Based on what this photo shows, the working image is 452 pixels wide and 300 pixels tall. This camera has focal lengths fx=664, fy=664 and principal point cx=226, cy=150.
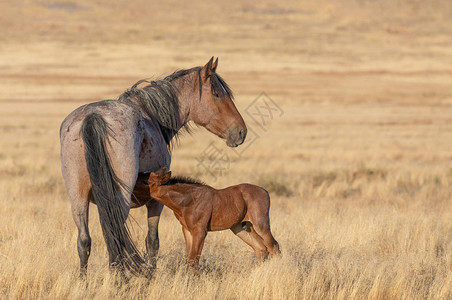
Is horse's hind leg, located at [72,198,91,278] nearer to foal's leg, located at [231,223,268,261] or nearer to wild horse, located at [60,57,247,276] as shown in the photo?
wild horse, located at [60,57,247,276]

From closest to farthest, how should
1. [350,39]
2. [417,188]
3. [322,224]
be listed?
[322,224] < [417,188] < [350,39]

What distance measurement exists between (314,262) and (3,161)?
11139 mm

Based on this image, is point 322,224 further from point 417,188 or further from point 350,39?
point 350,39

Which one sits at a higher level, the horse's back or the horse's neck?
the horse's back

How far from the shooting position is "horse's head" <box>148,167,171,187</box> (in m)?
5.27

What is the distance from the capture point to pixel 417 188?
13.1m

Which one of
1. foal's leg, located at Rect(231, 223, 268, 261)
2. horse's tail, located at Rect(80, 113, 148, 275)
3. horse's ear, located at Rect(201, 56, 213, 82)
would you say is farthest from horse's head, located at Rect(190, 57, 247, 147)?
horse's tail, located at Rect(80, 113, 148, 275)

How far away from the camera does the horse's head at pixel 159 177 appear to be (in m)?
5.27

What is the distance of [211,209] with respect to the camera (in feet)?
18.5

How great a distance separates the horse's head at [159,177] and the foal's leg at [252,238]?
105 cm

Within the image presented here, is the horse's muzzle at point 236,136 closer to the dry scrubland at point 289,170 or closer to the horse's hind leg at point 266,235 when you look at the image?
the horse's hind leg at point 266,235

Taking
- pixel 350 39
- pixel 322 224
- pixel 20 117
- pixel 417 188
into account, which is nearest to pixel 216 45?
pixel 350 39

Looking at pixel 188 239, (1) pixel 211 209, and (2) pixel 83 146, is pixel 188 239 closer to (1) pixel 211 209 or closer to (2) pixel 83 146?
(1) pixel 211 209

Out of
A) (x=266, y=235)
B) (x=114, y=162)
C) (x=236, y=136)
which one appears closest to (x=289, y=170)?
(x=236, y=136)
